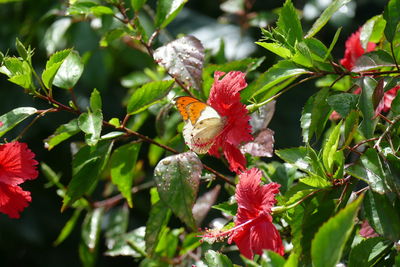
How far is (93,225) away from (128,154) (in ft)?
1.35

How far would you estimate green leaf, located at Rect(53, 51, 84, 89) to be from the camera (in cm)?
93

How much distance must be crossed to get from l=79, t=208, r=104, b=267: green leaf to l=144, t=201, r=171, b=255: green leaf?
0.39m

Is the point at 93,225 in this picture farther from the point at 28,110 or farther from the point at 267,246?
the point at 267,246

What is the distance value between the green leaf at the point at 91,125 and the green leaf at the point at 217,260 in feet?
0.69

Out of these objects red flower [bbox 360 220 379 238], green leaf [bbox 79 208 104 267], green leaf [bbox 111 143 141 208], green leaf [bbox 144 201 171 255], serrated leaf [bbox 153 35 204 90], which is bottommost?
green leaf [bbox 79 208 104 267]

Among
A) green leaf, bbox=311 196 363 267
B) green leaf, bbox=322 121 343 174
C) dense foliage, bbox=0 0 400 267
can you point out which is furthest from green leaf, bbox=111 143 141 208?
green leaf, bbox=311 196 363 267

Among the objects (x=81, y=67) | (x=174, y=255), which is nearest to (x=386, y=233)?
(x=81, y=67)

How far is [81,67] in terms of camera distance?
93 cm

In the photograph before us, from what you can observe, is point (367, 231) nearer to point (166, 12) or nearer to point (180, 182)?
point (180, 182)

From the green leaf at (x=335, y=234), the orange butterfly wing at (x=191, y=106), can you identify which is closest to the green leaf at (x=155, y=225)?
the orange butterfly wing at (x=191, y=106)

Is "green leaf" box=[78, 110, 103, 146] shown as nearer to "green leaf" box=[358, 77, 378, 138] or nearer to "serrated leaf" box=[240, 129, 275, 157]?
"serrated leaf" box=[240, 129, 275, 157]

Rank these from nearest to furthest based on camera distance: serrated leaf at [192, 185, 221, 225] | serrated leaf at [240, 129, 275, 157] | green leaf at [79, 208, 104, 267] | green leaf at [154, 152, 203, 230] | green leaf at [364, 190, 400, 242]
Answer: green leaf at [364, 190, 400, 242] < green leaf at [154, 152, 203, 230] < serrated leaf at [240, 129, 275, 157] < serrated leaf at [192, 185, 221, 225] < green leaf at [79, 208, 104, 267]

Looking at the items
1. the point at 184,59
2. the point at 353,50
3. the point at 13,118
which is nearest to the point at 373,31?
the point at 353,50

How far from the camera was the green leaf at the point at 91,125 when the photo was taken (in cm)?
81
